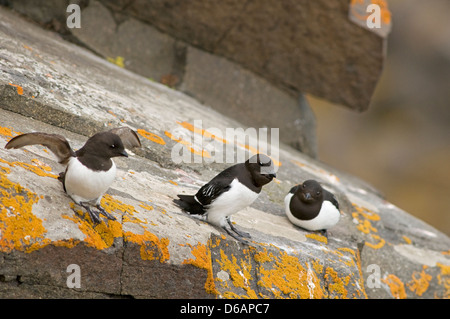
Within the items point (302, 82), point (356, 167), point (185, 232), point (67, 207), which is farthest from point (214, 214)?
point (356, 167)

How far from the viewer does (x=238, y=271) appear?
11.7 ft

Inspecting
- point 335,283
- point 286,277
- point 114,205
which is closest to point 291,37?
point 335,283

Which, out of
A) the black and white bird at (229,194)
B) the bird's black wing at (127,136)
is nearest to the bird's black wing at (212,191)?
the black and white bird at (229,194)

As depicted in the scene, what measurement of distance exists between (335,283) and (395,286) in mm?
1561

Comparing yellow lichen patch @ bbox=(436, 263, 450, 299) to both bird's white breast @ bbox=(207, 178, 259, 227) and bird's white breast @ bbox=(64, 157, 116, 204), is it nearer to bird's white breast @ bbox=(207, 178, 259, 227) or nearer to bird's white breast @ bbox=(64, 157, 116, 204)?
bird's white breast @ bbox=(207, 178, 259, 227)

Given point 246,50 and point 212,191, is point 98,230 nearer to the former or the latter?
point 212,191

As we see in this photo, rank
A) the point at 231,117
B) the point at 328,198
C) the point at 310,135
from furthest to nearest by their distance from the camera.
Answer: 1. the point at 310,135
2. the point at 231,117
3. the point at 328,198

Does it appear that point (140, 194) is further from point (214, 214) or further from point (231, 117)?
point (231, 117)

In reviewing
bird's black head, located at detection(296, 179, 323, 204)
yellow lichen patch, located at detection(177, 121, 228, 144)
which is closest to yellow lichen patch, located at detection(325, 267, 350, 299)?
bird's black head, located at detection(296, 179, 323, 204)

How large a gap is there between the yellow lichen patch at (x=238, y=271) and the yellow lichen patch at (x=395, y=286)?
6.99 feet

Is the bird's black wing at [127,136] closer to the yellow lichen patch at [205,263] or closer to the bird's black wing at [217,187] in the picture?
the bird's black wing at [217,187]

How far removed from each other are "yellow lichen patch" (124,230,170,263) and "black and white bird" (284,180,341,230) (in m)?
1.70
